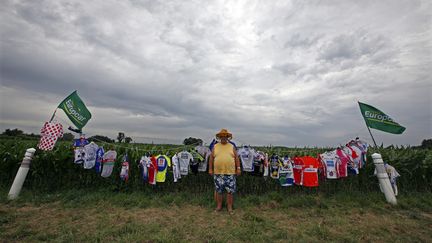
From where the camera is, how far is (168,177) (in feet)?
22.3

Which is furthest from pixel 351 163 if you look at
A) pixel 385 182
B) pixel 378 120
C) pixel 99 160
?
pixel 99 160

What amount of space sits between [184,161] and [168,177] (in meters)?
0.74

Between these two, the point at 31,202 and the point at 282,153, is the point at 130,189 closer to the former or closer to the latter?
the point at 31,202

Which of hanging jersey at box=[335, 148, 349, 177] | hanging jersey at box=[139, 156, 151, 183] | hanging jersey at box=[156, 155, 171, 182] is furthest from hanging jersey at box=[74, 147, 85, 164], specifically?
hanging jersey at box=[335, 148, 349, 177]

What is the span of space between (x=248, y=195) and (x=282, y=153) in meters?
1.75

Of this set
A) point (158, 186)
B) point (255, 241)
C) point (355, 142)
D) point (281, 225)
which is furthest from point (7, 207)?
point (355, 142)

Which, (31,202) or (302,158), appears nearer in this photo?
(31,202)

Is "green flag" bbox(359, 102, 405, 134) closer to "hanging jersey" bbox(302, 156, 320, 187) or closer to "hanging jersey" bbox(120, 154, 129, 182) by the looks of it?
"hanging jersey" bbox(302, 156, 320, 187)

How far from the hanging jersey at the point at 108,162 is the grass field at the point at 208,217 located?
58cm

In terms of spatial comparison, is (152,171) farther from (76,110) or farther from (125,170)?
(76,110)

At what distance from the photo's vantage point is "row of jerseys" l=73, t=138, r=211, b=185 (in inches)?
255

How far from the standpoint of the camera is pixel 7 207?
5.55m

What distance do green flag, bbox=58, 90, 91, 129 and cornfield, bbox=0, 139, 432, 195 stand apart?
1.12 metres

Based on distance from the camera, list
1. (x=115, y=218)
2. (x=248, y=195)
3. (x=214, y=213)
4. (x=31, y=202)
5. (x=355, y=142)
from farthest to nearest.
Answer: (x=355, y=142) < (x=248, y=195) < (x=31, y=202) < (x=214, y=213) < (x=115, y=218)
